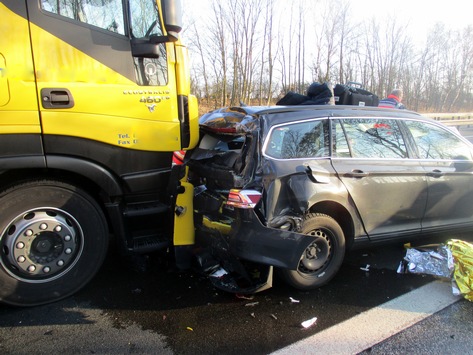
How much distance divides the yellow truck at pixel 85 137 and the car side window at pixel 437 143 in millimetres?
2598

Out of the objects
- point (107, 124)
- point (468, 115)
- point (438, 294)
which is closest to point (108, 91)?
point (107, 124)

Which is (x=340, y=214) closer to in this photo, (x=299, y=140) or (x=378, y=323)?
(x=299, y=140)

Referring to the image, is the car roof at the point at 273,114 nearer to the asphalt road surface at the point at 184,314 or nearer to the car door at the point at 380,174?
the car door at the point at 380,174

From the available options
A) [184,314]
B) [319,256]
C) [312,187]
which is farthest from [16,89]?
[319,256]

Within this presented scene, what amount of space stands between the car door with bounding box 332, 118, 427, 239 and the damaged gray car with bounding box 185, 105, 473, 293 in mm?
11

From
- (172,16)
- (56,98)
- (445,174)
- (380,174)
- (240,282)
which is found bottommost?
(240,282)

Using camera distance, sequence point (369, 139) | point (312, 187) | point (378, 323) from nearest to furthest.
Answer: point (378, 323) → point (312, 187) → point (369, 139)

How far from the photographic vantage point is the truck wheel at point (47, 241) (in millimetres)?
3053

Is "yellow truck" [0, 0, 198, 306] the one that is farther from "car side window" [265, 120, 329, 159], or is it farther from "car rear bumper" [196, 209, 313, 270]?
"car side window" [265, 120, 329, 159]

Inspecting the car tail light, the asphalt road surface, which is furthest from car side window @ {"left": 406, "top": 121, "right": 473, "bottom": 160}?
the car tail light

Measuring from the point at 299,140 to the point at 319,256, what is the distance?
1153mm

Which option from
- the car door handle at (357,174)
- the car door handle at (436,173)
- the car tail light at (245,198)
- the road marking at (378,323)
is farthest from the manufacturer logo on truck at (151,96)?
the car door handle at (436,173)

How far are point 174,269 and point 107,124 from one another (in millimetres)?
1740

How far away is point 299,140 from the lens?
133 inches
